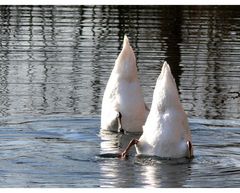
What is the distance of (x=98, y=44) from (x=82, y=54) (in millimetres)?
1414

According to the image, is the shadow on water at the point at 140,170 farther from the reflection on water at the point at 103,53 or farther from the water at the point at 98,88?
the reflection on water at the point at 103,53

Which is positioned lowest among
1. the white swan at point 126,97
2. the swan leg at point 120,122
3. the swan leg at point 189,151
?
the swan leg at point 189,151

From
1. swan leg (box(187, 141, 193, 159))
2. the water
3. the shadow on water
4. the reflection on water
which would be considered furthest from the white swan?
swan leg (box(187, 141, 193, 159))

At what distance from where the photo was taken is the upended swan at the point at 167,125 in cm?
1291

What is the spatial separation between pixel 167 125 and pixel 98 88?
16.8 ft

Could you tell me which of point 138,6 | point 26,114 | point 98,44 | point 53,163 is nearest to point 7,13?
point 138,6

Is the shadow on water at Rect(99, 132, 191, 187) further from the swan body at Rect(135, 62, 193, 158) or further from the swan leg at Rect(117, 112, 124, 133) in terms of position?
the swan leg at Rect(117, 112, 124, 133)

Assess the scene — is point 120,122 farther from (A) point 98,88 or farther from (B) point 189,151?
(A) point 98,88

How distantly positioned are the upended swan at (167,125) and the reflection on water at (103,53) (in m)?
2.91

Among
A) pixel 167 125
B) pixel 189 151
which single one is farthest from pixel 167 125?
pixel 189 151

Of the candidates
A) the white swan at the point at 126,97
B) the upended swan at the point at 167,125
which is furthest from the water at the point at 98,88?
the white swan at the point at 126,97

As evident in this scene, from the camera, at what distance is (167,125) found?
42.3 feet

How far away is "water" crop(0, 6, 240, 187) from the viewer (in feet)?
40.9
